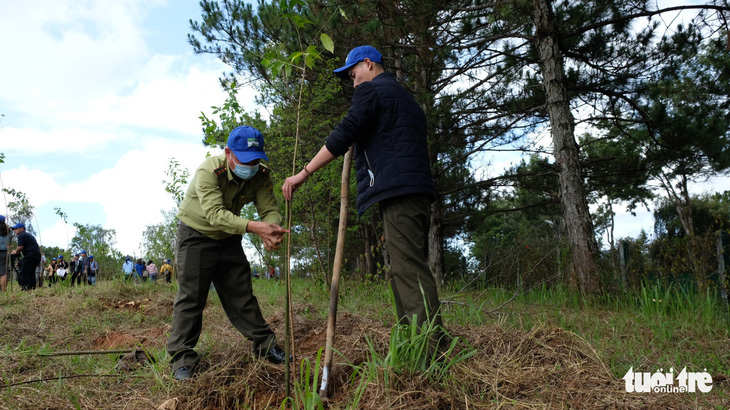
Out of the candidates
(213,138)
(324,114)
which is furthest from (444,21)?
(213,138)

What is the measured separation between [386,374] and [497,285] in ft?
15.5

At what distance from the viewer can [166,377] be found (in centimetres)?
274

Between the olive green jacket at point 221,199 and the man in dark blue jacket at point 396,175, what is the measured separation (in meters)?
0.58

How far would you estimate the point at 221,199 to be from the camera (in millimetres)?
2939

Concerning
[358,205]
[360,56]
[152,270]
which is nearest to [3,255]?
[358,205]

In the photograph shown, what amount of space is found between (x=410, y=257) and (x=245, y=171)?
124 cm

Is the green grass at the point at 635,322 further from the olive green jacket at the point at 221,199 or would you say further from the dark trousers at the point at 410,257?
the olive green jacket at the point at 221,199

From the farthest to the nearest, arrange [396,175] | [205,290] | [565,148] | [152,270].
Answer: [152,270]
[565,148]
[205,290]
[396,175]

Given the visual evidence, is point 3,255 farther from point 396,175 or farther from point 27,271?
point 396,175

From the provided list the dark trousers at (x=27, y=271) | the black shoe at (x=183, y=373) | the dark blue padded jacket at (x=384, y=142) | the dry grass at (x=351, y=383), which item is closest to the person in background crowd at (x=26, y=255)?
the dark trousers at (x=27, y=271)

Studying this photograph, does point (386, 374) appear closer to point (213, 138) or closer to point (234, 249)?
point (234, 249)

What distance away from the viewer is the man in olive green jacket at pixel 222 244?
2859 millimetres

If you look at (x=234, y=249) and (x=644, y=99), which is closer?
(x=234, y=249)

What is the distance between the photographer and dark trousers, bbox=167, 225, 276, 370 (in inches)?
115
